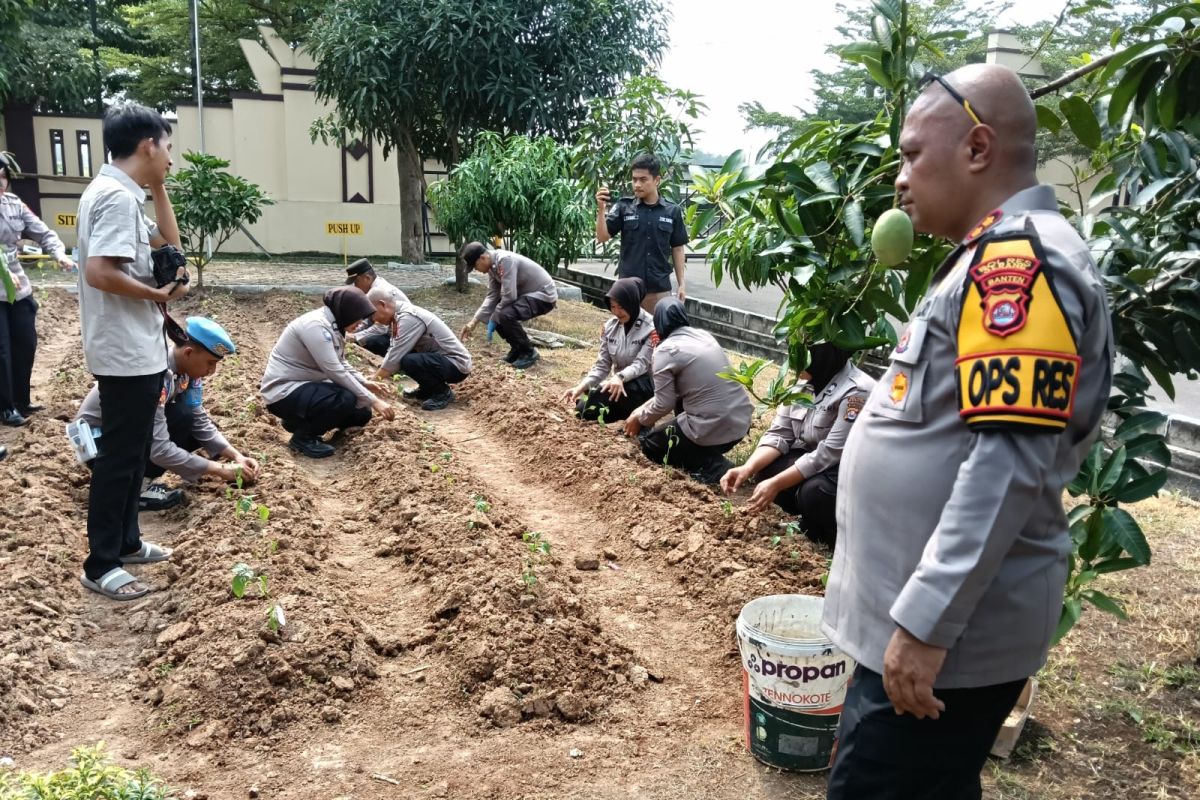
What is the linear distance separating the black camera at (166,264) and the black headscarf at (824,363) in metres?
2.81

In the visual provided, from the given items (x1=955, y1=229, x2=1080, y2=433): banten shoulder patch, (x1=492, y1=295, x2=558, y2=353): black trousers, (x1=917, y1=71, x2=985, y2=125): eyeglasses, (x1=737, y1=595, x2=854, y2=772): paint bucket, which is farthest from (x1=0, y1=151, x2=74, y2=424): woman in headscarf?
(x1=955, y1=229, x2=1080, y2=433): banten shoulder patch

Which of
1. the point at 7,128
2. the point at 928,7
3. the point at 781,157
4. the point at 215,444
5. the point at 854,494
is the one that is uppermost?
the point at 928,7

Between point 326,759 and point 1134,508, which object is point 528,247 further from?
point 326,759

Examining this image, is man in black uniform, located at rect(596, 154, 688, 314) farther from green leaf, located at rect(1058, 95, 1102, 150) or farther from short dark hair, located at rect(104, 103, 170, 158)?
green leaf, located at rect(1058, 95, 1102, 150)

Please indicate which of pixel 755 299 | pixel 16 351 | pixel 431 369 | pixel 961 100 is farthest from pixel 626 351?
pixel 755 299

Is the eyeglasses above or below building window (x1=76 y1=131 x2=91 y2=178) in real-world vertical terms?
below

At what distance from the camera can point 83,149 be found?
20031mm

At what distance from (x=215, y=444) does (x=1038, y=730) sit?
162 inches

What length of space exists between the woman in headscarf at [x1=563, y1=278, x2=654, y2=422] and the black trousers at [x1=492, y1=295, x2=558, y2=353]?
2.21 metres

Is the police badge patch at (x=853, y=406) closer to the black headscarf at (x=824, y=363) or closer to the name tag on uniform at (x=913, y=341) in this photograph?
the black headscarf at (x=824, y=363)

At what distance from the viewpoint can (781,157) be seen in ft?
8.64

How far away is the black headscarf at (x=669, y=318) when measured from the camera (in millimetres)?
5938

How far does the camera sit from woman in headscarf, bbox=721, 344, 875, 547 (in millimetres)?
4488

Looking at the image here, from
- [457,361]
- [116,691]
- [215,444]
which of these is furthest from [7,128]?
[116,691]
